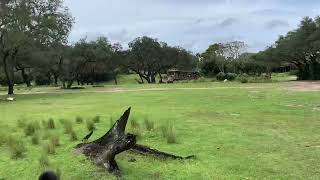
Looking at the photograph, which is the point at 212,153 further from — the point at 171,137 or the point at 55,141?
the point at 55,141

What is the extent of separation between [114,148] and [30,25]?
3364 centimetres

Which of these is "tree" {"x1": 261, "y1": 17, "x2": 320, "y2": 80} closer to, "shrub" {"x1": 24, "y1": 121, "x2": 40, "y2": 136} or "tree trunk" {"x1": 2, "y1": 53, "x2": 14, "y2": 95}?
"tree trunk" {"x1": 2, "y1": 53, "x2": 14, "y2": 95}

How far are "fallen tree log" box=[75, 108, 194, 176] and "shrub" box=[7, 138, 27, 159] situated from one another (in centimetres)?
115

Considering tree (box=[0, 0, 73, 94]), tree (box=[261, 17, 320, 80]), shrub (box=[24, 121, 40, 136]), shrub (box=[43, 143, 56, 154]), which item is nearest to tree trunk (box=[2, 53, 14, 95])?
tree (box=[0, 0, 73, 94])

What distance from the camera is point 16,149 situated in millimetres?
10109

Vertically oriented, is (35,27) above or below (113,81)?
above

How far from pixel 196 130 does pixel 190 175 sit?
17.1ft

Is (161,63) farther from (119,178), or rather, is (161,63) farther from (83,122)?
(119,178)

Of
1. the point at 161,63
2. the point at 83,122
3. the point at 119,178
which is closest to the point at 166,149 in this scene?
the point at 119,178

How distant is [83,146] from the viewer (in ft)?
33.2

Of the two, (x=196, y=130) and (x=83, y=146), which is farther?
(x=196, y=130)

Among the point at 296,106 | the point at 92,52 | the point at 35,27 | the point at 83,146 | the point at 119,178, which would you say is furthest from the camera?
the point at 92,52

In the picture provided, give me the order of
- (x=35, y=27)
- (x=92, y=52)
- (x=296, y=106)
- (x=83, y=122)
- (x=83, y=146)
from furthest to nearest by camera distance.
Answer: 1. (x=92, y=52)
2. (x=35, y=27)
3. (x=296, y=106)
4. (x=83, y=122)
5. (x=83, y=146)

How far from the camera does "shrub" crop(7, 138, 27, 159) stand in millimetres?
9942
